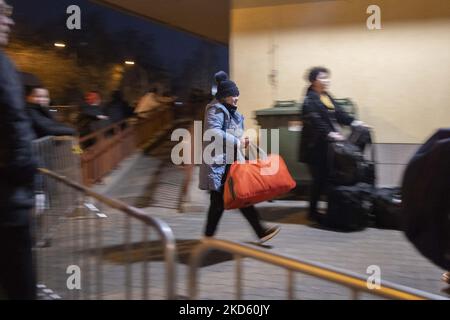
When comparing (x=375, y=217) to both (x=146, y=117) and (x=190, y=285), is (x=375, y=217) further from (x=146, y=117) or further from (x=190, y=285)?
(x=146, y=117)

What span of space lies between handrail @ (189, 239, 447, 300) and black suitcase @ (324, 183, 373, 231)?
3.55 meters

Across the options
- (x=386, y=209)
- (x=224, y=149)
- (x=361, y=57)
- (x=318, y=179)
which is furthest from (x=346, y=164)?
(x=361, y=57)

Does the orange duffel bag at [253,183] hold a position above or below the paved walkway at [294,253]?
above

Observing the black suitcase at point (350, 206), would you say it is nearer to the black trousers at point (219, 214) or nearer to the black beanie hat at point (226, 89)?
the black trousers at point (219, 214)

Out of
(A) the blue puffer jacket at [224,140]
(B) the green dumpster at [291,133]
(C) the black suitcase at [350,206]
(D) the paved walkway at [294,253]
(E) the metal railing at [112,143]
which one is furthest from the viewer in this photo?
(E) the metal railing at [112,143]

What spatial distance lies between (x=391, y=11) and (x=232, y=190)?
14.6ft

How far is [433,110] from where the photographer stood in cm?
770

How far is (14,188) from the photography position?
286 cm

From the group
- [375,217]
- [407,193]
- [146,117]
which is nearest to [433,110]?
[375,217]

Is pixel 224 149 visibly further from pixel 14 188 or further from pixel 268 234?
pixel 14 188

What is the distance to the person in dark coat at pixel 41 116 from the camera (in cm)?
527

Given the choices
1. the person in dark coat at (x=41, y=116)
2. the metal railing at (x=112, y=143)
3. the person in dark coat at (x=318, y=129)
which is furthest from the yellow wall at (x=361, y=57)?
the person in dark coat at (x=41, y=116)

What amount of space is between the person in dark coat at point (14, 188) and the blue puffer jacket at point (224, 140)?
2.27m

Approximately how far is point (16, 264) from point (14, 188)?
402 mm
